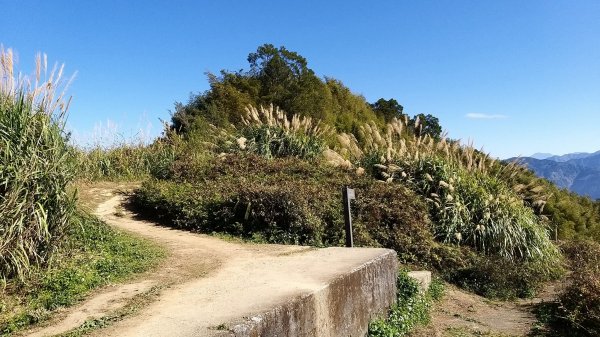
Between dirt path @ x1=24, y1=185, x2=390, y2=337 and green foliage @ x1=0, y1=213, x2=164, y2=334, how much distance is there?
0.21 metres

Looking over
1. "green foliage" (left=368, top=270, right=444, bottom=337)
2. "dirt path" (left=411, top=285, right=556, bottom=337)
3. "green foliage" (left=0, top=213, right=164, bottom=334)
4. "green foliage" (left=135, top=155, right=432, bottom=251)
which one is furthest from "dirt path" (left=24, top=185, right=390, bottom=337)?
"dirt path" (left=411, top=285, right=556, bottom=337)

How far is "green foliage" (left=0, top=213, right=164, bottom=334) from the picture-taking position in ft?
12.6

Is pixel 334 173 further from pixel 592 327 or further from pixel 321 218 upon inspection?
pixel 592 327

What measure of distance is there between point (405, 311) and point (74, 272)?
361 centimetres

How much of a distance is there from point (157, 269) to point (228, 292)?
4.18 feet

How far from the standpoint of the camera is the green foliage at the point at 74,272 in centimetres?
383

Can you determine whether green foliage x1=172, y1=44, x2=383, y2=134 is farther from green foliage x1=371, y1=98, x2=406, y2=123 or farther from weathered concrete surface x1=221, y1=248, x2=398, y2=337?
weathered concrete surface x1=221, y1=248, x2=398, y2=337

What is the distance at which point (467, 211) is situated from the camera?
8938 millimetres

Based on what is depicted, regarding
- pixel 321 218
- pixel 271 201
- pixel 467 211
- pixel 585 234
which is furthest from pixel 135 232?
pixel 585 234

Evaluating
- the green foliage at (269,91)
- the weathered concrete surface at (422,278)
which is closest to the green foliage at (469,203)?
the weathered concrete surface at (422,278)

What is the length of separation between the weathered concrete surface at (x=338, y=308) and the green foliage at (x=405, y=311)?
114mm

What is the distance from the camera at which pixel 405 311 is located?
5.85 meters

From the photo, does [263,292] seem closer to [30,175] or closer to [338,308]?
[338,308]

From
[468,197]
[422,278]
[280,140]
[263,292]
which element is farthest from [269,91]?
[263,292]
